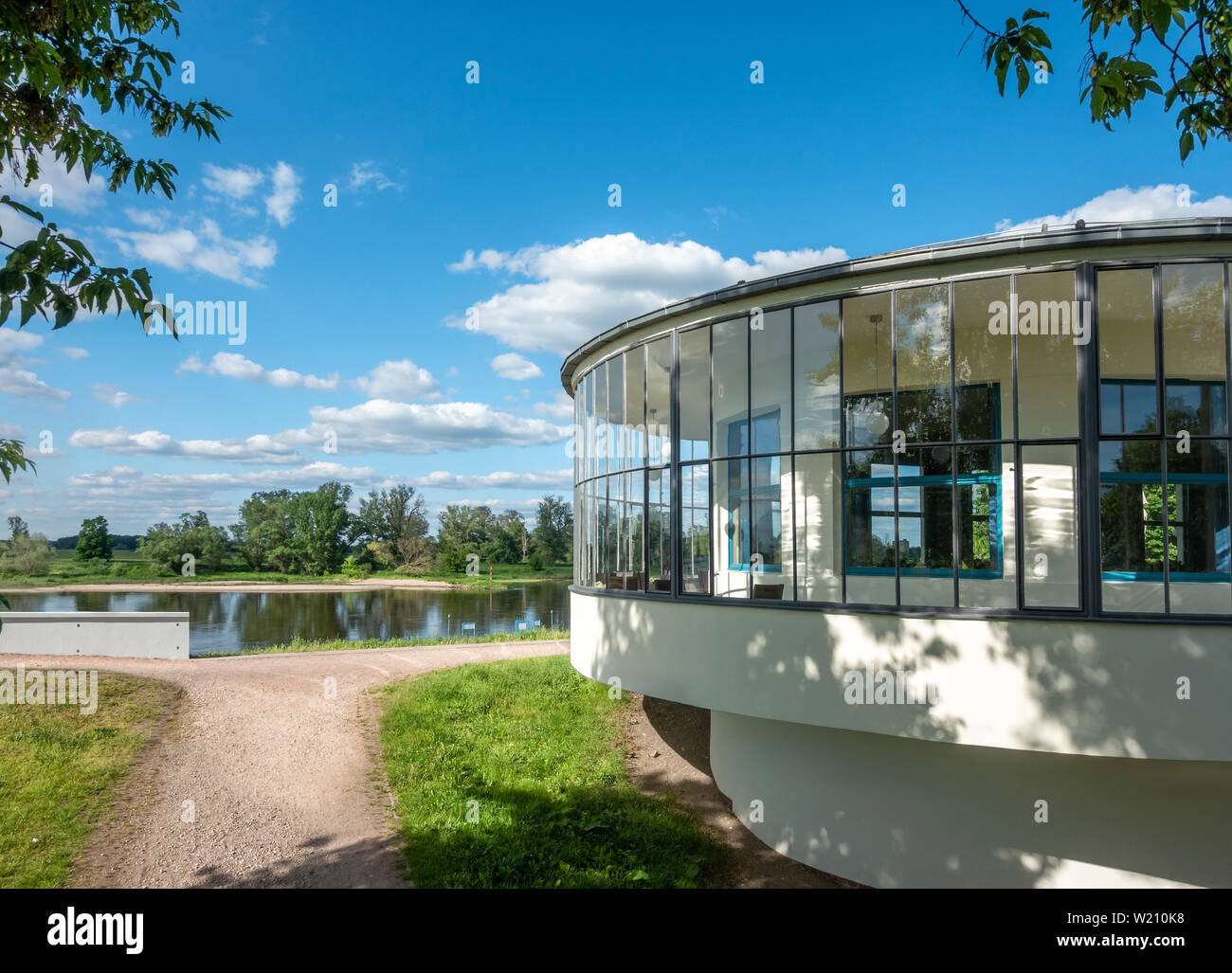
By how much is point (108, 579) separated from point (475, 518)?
2822 cm

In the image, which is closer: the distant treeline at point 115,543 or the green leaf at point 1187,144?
the green leaf at point 1187,144

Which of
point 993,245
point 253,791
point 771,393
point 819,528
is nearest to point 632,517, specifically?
point 771,393

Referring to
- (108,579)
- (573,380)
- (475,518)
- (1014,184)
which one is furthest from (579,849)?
(475,518)

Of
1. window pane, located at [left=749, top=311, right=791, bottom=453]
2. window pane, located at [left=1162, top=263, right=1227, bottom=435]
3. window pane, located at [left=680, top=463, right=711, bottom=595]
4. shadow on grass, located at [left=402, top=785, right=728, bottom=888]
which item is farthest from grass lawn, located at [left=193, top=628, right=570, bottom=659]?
window pane, located at [left=1162, top=263, right=1227, bottom=435]

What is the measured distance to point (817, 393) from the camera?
8.18m

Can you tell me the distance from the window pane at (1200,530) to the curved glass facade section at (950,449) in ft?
0.06

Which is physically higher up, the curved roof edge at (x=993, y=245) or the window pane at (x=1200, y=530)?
the curved roof edge at (x=993, y=245)

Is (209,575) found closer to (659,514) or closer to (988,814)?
(659,514)

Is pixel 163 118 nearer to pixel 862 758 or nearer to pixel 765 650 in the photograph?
pixel 765 650

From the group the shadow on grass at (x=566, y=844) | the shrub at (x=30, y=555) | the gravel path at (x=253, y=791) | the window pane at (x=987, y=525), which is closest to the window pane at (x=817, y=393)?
the window pane at (x=987, y=525)

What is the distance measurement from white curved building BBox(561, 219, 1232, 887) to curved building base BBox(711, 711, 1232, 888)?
0.06 ft

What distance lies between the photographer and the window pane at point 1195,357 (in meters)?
6.19

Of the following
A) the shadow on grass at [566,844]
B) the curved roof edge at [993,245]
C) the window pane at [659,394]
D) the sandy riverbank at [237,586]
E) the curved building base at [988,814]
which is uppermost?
the curved roof edge at [993,245]

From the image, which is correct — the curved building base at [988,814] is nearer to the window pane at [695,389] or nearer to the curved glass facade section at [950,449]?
the curved glass facade section at [950,449]
